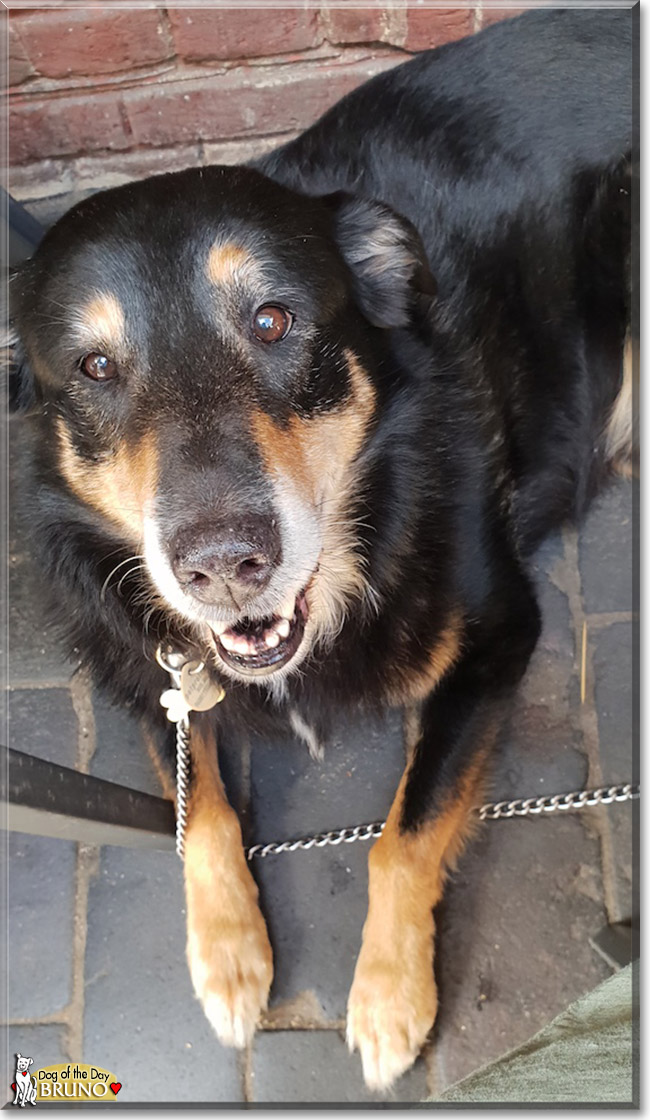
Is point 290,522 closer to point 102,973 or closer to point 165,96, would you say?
point 102,973

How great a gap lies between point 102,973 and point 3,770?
41.0 inches

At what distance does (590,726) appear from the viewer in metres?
2.30

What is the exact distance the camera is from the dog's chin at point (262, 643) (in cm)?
161

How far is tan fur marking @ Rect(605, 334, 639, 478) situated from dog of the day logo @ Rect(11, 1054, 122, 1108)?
2.06m

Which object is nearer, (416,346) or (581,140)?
(416,346)

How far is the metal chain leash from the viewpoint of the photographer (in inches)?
80.7

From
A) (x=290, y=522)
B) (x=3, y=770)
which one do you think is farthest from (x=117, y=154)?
(x=3, y=770)

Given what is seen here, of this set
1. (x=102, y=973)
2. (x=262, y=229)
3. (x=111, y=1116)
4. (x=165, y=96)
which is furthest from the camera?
(x=165, y=96)

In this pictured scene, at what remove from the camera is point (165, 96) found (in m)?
2.80

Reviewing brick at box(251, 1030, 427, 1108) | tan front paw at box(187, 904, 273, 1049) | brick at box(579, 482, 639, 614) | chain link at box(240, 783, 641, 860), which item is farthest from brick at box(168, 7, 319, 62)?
brick at box(251, 1030, 427, 1108)

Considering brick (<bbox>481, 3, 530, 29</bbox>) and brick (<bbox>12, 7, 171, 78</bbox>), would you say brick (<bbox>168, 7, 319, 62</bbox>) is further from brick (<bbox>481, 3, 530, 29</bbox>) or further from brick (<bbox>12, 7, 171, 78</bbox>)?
brick (<bbox>481, 3, 530, 29</bbox>)

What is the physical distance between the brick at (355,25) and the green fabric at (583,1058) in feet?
8.50

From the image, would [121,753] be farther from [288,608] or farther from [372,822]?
[288,608]

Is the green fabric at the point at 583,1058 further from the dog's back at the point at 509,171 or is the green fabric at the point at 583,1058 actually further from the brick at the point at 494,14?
the brick at the point at 494,14
